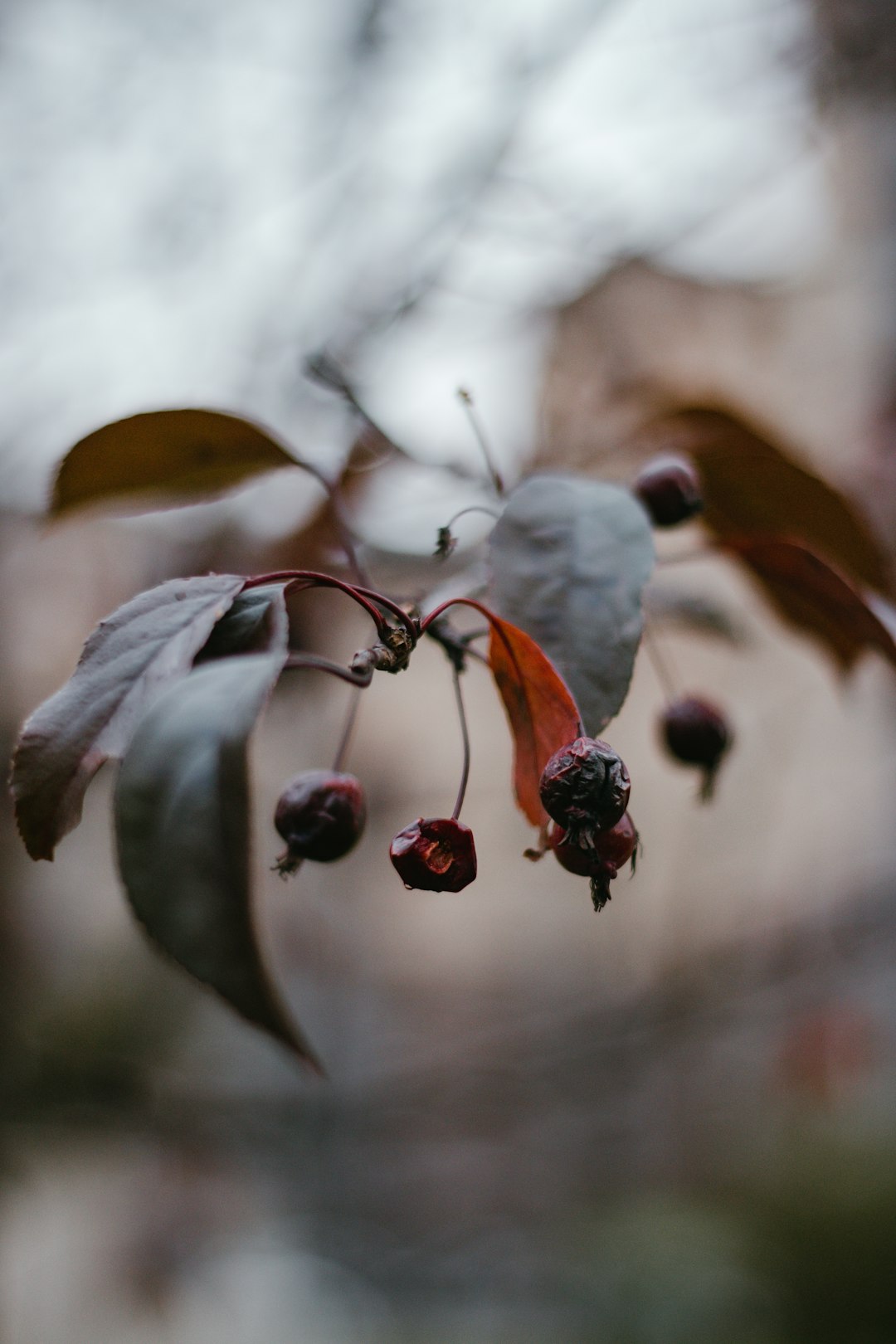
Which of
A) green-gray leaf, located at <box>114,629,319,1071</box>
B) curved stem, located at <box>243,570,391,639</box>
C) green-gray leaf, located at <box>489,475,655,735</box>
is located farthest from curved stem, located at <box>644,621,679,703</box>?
green-gray leaf, located at <box>114,629,319,1071</box>

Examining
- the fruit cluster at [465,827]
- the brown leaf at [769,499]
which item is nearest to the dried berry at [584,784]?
the fruit cluster at [465,827]

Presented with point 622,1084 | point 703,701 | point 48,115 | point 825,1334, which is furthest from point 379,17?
point 825,1334

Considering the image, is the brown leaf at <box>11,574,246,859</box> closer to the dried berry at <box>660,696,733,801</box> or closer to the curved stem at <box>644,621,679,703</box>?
the curved stem at <box>644,621,679,703</box>

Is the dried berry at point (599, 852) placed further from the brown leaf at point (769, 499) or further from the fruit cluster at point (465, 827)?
the brown leaf at point (769, 499)

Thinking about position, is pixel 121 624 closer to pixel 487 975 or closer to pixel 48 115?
pixel 48 115

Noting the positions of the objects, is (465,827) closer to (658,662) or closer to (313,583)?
(313,583)
